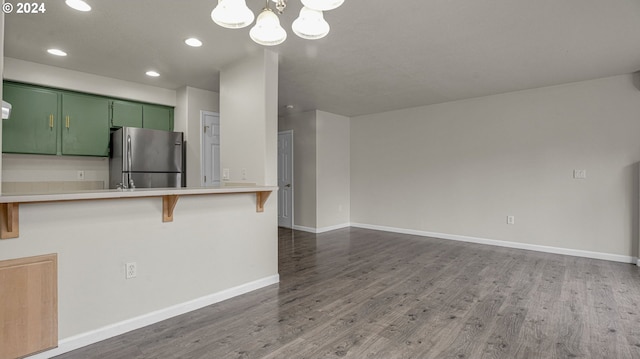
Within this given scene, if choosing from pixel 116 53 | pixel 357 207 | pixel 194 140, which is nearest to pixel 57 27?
pixel 116 53

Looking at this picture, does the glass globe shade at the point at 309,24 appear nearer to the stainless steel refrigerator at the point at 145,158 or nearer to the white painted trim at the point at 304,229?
the stainless steel refrigerator at the point at 145,158

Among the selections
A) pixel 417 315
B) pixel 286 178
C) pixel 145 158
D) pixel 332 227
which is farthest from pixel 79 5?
pixel 332 227

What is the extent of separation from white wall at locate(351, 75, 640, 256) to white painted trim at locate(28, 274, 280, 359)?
3661 mm

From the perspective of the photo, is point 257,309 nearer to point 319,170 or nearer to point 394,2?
point 394,2

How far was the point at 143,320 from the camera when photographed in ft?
7.91

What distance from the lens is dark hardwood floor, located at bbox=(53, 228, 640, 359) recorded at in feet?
6.87

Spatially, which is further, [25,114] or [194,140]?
[194,140]

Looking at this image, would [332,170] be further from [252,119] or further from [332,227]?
[252,119]

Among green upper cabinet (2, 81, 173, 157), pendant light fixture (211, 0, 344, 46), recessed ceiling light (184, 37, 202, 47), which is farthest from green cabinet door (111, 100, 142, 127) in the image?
pendant light fixture (211, 0, 344, 46)

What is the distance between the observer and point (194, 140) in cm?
450

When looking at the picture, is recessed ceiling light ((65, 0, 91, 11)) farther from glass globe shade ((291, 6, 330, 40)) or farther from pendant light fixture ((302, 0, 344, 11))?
pendant light fixture ((302, 0, 344, 11))

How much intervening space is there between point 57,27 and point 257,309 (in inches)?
115

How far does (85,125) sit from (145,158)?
2.71ft

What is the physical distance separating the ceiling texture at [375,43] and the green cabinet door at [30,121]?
378 mm
